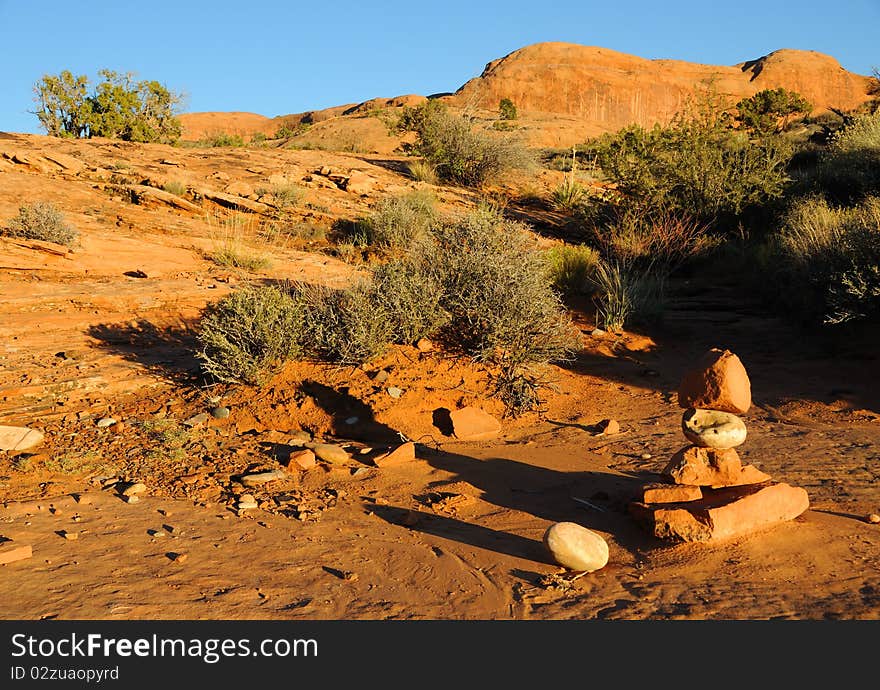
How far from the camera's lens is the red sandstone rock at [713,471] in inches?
155

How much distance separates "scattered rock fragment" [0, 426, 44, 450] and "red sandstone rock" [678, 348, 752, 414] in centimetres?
470

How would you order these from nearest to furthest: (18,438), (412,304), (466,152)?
(18,438) → (412,304) → (466,152)

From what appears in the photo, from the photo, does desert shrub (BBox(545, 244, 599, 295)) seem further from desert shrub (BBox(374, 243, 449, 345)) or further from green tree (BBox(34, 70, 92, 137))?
green tree (BBox(34, 70, 92, 137))

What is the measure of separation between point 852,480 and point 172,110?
27018 millimetres

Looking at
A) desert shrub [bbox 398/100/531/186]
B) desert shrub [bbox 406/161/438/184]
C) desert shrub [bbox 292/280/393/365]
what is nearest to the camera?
desert shrub [bbox 292/280/393/365]

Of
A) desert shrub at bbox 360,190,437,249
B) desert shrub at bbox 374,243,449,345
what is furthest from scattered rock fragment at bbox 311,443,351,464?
desert shrub at bbox 360,190,437,249

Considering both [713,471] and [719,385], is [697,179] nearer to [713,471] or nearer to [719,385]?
[719,385]

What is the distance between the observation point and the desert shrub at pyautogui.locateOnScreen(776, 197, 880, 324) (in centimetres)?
711

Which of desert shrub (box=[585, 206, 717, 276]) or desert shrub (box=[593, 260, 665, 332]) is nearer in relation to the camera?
desert shrub (box=[593, 260, 665, 332])

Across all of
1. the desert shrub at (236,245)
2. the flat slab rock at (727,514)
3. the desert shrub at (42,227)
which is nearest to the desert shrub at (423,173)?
the desert shrub at (236,245)

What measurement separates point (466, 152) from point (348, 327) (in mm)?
14127

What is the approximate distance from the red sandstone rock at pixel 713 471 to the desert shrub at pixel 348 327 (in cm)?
315

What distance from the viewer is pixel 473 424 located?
18.9 ft

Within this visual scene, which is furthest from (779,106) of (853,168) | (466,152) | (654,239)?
(654,239)
